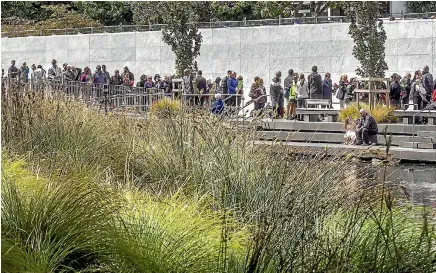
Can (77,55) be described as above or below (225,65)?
above

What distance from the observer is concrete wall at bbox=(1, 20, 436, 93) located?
34719 mm

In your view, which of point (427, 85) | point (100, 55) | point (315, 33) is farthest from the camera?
point (100, 55)

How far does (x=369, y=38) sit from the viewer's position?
27625mm

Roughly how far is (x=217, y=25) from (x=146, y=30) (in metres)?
3.68

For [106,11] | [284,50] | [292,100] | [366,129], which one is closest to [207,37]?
[284,50]

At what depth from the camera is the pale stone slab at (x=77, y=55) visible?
44000 millimetres

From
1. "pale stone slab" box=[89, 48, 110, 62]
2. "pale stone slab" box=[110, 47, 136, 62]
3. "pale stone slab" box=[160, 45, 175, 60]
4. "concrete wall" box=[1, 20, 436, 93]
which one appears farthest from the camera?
"pale stone slab" box=[89, 48, 110, 62]

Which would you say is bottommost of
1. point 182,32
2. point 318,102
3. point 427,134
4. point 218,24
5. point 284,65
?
point 427,134

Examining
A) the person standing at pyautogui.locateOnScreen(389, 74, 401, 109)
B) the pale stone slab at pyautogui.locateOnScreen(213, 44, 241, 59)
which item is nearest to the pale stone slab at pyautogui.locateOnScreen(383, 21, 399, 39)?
the pale stone slab at pyautogui.locateOnScreen(213, 44, 241, 59)

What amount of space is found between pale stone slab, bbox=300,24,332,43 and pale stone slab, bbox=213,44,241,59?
9.92 ft

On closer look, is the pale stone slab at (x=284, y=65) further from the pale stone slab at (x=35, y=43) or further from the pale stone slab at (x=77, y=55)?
the pale stone slab at (x=35, y=43)

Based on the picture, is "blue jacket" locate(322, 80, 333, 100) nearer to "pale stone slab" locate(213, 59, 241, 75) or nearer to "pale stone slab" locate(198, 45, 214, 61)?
"pale stone slab" locate(213, 59, 241, 75)

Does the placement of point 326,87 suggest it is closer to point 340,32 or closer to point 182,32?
point 182,32

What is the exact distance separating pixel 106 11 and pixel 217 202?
45.1 metres
